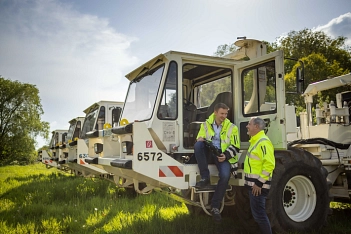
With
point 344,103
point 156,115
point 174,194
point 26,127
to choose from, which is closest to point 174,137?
point 156,115

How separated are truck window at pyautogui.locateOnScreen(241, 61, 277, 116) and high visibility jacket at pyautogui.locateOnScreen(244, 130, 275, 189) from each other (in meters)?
1.20

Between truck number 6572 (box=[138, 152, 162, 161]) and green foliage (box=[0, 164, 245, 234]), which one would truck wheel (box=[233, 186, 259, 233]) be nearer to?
green foliage (box=[0, 164, 245, 234])

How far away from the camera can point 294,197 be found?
5445 mm

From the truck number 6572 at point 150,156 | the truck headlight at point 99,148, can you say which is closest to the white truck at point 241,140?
the truck number 6572 at point 150,156

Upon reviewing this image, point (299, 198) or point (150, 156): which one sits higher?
point (150, 156)

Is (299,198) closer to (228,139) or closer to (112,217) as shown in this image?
(228,139)

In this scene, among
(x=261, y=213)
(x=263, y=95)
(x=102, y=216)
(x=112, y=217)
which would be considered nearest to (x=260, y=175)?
(x=261, y=213)

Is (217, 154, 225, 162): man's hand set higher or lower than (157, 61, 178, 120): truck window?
lower

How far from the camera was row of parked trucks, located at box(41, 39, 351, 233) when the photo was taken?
4.85 metres

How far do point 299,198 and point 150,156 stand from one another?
2534 millimetres

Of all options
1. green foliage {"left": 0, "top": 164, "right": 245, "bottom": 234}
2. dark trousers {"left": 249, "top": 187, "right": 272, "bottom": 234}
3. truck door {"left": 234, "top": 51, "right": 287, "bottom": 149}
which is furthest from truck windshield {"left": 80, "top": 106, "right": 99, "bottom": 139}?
dark trousers {"left": 249, "top": 187, "right": 272, "bottom": 234}

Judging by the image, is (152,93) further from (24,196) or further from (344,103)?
(24,196)

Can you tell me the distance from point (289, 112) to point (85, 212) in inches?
169

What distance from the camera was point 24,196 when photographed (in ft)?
30.3
